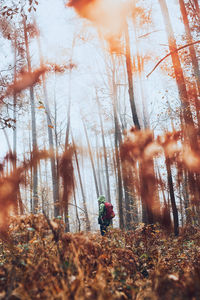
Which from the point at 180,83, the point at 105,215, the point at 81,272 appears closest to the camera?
the point at 81,272

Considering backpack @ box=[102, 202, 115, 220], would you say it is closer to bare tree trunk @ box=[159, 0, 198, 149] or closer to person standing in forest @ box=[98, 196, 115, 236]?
person standing in forest @ box=[98, 196, 115, 236]

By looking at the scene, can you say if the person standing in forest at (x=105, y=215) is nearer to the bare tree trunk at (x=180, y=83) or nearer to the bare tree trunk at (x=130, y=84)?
the bare tree trunk at (x=130, y=84)

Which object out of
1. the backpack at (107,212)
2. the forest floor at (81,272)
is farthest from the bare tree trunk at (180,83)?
the forest floor at (81,272)

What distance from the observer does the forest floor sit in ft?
6.29

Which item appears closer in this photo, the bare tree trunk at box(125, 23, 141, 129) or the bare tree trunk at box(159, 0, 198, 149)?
the bare tree trunk at box(159, 0, 198, 149)

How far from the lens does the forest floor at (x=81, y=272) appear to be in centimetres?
192

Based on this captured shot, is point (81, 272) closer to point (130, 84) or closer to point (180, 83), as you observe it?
point (130, 84)

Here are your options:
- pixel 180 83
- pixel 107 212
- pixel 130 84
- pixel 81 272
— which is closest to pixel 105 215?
pixel 107 212

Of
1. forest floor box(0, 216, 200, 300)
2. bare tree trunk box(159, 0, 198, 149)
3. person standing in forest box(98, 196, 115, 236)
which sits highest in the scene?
bare tree trunk box(159, 0, 198, 149)

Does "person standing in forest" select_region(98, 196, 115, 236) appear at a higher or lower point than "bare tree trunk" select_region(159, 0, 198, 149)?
lower

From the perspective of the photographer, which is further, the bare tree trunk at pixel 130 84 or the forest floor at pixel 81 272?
the bare tree trunk at pixel 130 84

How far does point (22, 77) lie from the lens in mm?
12367

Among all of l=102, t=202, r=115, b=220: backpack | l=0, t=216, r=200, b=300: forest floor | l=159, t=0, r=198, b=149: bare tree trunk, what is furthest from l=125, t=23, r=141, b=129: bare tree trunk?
l=0, t=216, r=200, b=300: forest floor

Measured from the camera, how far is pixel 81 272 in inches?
82.7
